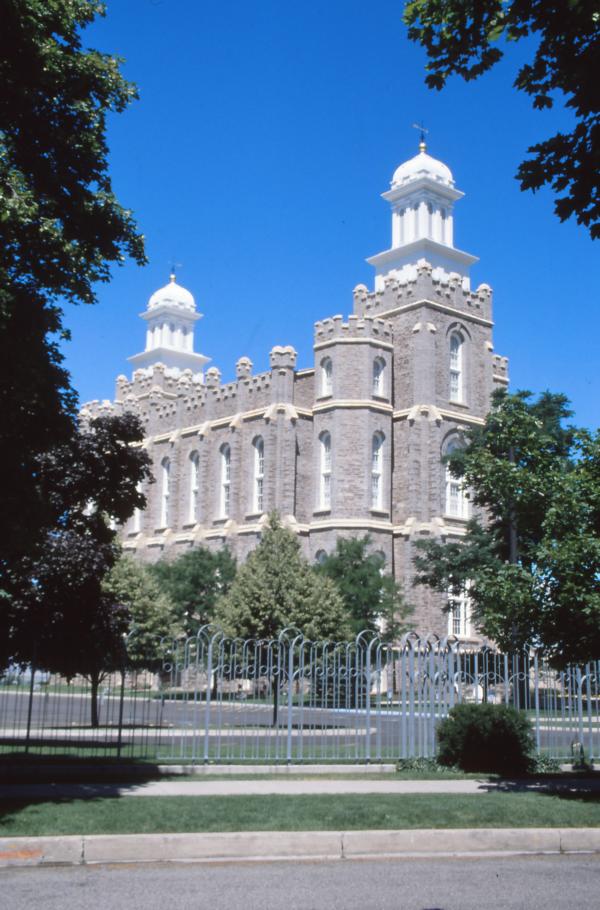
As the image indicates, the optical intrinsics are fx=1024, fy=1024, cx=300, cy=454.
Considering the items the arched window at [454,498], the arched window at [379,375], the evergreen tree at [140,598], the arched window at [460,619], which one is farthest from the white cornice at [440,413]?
the evergreen tree at [140,598]

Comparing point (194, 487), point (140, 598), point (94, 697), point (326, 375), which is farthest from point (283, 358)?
point (94, 697)

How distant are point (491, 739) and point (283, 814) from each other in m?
6.00

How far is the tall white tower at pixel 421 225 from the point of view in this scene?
51.6 metres

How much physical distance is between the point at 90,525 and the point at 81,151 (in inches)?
237

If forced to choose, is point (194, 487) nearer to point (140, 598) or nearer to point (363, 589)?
point (363, 589)

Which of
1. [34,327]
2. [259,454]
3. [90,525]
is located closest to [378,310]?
[259,454]

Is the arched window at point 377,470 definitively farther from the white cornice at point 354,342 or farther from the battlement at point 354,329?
the battlement at point 354,329

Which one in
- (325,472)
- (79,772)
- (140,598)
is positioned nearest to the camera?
(79,772)

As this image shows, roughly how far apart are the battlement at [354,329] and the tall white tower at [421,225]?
507 centimetres

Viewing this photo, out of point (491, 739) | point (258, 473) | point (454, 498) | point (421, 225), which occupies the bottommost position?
point (491, 739)

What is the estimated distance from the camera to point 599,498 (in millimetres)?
13180

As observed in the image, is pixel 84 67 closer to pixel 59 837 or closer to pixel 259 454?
pixel 59 837

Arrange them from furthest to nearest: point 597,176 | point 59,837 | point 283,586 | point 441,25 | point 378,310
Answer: point 378,310 < point 283,586 < point 59,837 < point 441,25 < point 597,176

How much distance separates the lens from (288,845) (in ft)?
29.7
